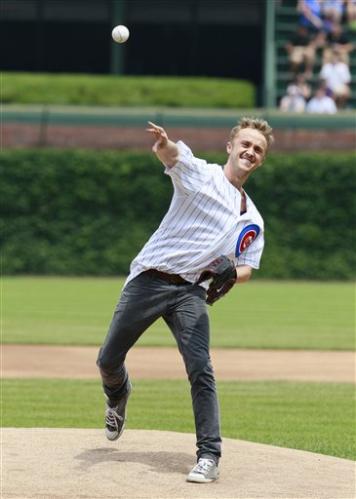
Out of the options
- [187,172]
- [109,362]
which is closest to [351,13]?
[109,362]

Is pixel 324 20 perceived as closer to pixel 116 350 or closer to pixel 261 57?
pixel 261 57

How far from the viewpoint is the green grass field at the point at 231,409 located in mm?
9164

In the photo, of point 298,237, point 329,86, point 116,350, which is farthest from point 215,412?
point 329,86

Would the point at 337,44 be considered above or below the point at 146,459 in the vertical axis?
above

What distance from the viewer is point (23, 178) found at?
88.8 feet

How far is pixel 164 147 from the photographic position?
660 cm

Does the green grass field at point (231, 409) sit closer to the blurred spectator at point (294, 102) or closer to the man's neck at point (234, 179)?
the man's neck at point (234, 179)

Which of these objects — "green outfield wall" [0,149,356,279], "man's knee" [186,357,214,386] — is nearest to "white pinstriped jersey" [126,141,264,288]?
"man's knee" [186,357,214,386]

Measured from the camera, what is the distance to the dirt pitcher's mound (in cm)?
659

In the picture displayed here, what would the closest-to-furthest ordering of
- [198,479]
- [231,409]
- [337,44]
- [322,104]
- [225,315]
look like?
[198,479] → [231,409] → [225,315] → [322,104] → [337,44]

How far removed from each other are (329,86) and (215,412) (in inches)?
941

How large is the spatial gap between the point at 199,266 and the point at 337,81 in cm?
2391

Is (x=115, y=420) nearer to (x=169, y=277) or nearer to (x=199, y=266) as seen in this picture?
(x=169, y=277)

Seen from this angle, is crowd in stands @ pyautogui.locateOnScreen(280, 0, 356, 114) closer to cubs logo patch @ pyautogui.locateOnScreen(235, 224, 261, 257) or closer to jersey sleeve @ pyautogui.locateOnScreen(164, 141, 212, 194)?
cubs logo patch @ pyautogui.locateOnScreen(235, 224, 261, 257)
